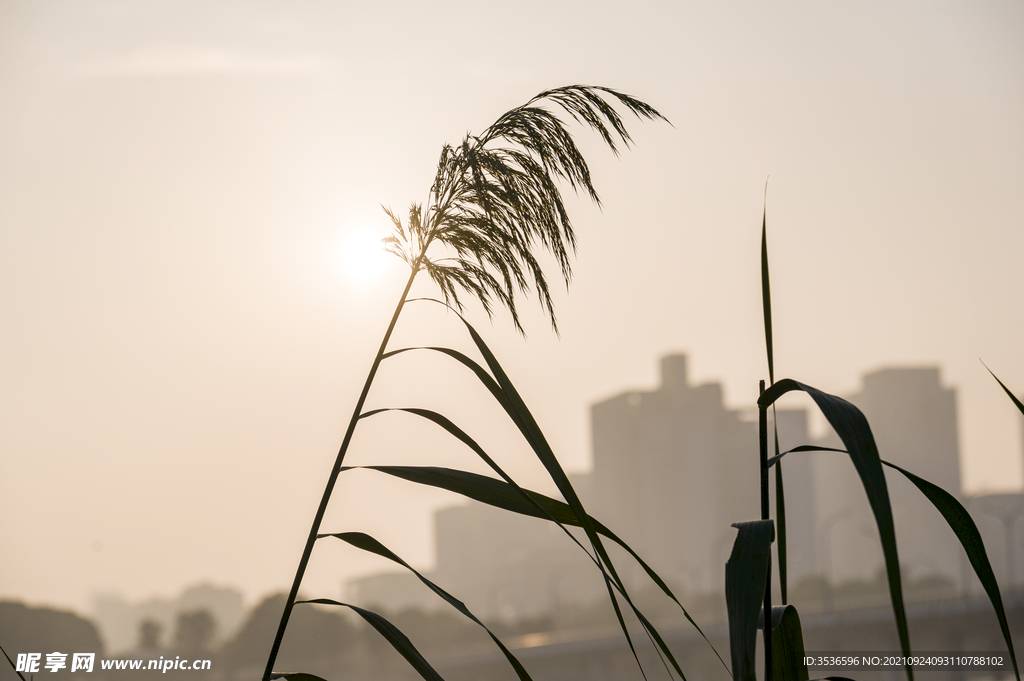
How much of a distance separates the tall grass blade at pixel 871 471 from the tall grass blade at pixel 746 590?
0.07 meters

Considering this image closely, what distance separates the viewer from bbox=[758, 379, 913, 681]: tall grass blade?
0.35 metres

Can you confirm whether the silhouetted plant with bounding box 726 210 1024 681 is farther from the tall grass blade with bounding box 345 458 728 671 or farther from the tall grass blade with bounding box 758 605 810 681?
the tall grass blade with bounding box 345 458 728 671

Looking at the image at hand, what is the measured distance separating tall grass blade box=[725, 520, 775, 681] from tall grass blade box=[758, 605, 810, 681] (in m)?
0.26

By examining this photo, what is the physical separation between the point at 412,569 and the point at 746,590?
14.2 inches

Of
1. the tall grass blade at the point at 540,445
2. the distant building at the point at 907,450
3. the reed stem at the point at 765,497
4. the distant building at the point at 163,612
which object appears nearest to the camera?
the tall grass blade at the point at 540,445

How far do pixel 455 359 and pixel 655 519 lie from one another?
52595 mm

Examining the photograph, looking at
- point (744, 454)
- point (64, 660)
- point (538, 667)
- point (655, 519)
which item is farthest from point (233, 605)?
point (655, 519)

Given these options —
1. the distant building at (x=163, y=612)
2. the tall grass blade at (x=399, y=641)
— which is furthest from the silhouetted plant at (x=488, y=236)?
the distant building at (x=163, y=612)

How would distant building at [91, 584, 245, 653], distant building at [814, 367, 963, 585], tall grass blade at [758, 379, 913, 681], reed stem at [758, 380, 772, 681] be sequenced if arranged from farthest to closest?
distant building at [814, 367, 963, 585] → distant building at [91, 584, 245, 653] → reed stem at [758, 380, 772, 681] → tall grass blade at [758, 379, 913, 681]

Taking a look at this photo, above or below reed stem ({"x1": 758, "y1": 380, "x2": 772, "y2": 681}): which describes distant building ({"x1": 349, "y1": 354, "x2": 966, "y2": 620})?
below

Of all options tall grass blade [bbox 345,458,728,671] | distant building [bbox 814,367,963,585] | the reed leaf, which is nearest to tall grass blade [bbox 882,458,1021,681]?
the reed leaf

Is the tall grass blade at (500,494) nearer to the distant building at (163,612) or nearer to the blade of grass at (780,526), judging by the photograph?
the blade of grass at (780,526)

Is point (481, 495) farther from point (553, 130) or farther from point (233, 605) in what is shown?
point (233, 605)

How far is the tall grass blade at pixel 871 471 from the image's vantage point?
347 mm
